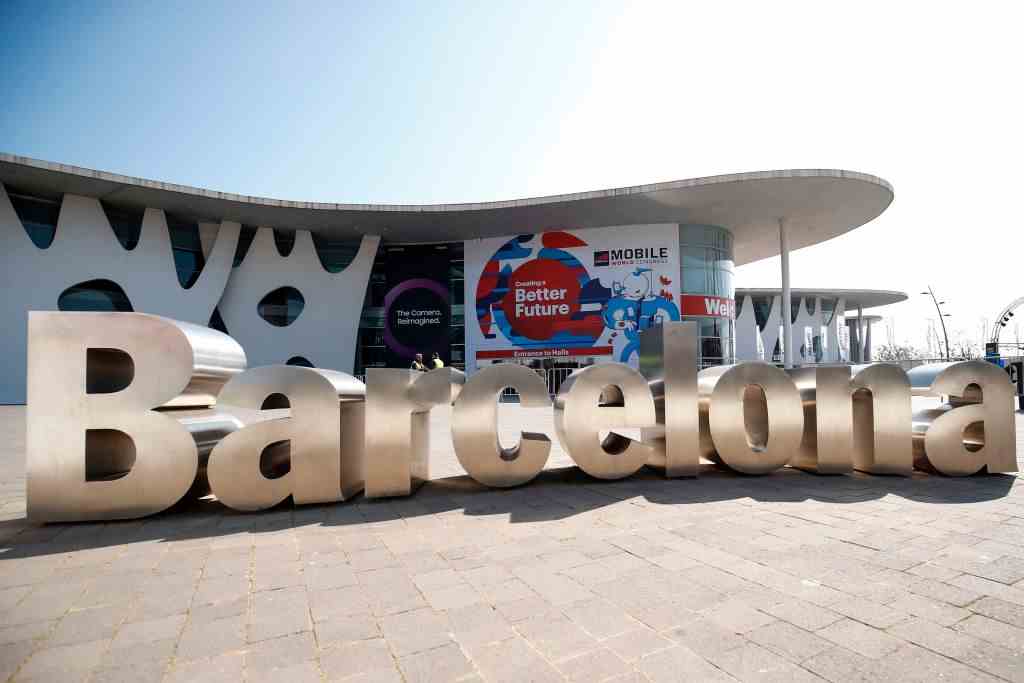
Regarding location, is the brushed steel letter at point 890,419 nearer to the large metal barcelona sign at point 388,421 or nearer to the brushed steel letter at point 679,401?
the large metal barcelona sign at point 388,421

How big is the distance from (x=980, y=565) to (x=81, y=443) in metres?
7.22

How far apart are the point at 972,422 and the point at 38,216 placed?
3260 centimetres

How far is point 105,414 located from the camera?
487 centimetres

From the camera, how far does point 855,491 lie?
19.6 ft

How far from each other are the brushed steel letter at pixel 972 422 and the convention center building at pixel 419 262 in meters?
19.5

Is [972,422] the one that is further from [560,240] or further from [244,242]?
[244,242]

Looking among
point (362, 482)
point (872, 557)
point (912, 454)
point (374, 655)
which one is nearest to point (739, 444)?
point (912, 454)

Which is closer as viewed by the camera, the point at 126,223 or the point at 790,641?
the point at 790,641

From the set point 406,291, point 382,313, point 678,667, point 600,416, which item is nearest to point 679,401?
point 600,416

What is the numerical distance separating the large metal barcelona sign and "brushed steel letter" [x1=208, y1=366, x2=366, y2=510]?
14 mm

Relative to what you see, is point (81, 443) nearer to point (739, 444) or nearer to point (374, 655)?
point (374, 655)

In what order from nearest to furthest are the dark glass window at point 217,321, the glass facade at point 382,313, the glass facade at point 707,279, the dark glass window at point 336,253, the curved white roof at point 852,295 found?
the dark glass window at point 217,321 → the glass facade at point 707,279 → the dark glass window at point 336,253 → the glass facade at point 382,313 → the curved white roof at point 852,295

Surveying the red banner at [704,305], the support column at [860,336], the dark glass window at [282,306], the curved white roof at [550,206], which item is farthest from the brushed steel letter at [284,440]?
the support column at [860,336]

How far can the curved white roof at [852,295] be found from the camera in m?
49.2
